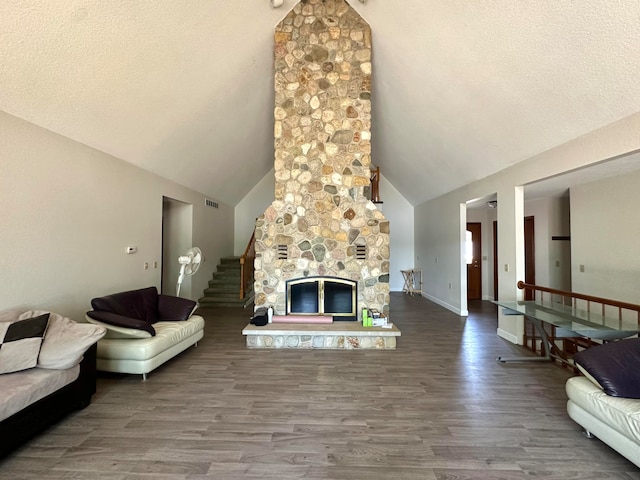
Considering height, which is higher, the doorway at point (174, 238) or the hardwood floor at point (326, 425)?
the doorway at point (174, 238)

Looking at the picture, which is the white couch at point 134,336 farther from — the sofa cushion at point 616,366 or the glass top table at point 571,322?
the glass top table at point 571,322

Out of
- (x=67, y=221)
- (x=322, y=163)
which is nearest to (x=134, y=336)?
(x=67, y=221)

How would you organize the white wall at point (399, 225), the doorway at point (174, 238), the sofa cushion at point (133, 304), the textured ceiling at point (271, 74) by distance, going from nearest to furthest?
1. the textured ceiling at point (271, 74)
2. the sofa cushion at point (133, 304)
3. the doorway at point (174, 238)
4. the white wall at point (399, 225)

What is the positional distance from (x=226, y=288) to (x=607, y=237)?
749cm

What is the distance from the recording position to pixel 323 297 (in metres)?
4.38

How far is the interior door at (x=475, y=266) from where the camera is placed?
303 inches

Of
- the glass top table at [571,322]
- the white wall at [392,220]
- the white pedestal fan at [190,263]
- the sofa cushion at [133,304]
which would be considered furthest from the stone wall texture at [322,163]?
the white wall at [392,220]

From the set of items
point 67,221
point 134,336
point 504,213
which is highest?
point 504,213

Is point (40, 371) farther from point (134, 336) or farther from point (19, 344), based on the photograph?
point (134, 336)

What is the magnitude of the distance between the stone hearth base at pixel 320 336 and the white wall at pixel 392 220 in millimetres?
5208

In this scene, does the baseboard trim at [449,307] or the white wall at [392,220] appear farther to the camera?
the white wall at [392,220]

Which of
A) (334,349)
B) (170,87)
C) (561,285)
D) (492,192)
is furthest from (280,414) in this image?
(561,285)

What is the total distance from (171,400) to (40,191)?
250 centimetres

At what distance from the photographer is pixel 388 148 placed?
263 inches
